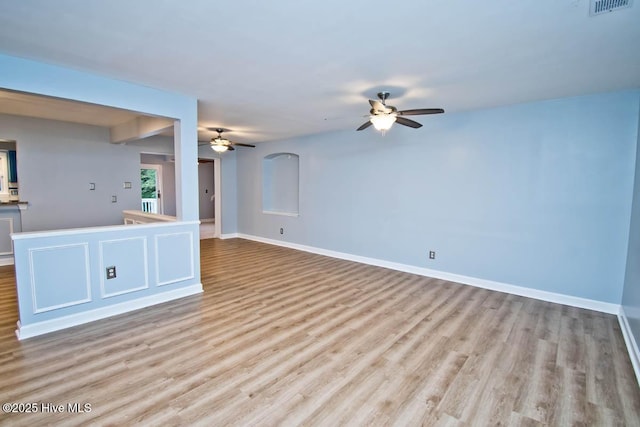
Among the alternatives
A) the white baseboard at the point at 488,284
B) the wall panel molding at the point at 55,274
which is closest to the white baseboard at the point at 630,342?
the white baseboard at the point at 488,284

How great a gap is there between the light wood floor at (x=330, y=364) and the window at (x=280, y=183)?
143 inches

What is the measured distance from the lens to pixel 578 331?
3041 mm

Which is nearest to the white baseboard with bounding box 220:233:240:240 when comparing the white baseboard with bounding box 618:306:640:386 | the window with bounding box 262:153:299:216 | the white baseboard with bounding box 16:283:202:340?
the window with bounding box 262:153:299:216

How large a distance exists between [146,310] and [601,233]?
5.32 meters

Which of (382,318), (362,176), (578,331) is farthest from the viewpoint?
(362,176)

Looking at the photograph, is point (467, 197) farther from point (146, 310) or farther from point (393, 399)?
point (146, 310)

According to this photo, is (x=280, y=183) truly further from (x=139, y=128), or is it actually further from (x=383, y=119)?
(x=383, y=119)

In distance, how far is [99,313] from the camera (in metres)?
3.18

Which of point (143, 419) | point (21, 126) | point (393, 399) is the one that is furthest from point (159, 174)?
point (393, 399)

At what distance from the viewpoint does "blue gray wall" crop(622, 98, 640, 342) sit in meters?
2.68

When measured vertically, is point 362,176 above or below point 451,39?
below

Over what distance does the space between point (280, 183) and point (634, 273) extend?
6.23 metres

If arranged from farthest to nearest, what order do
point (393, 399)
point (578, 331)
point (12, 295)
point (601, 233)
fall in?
1. point (12, 295)
2. point (601, 233)
3. point (578, 331)
4. point (393, 399)

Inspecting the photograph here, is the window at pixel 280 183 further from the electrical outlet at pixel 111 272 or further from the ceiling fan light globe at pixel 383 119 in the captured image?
the electrical outlet at pixel 111 272
